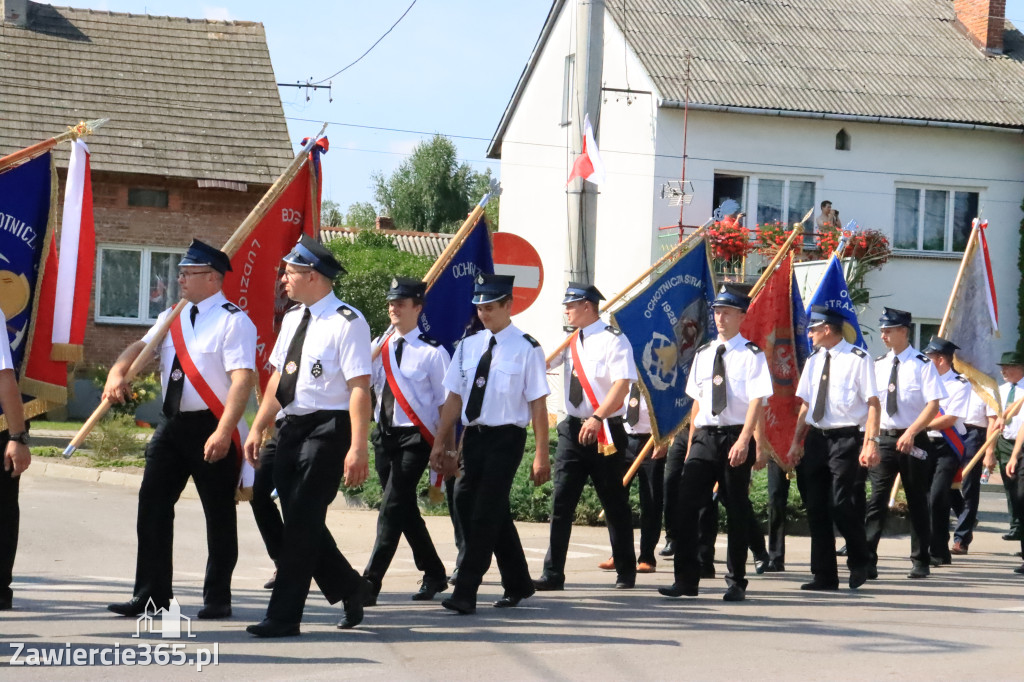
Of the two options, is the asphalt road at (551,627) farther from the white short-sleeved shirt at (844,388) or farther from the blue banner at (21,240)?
the blue banner at (21,240)

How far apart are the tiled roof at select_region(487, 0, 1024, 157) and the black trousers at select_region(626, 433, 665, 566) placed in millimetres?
15241

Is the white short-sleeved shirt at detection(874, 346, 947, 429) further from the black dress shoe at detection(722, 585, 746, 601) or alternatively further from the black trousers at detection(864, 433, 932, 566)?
the black dress shoe at detection(722, 585, 746, 601)

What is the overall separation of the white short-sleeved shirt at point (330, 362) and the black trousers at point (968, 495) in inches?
281

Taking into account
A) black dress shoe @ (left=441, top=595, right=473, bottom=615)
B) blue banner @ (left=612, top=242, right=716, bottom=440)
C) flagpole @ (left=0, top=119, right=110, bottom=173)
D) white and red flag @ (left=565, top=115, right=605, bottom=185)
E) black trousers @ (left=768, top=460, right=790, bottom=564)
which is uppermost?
white and red flag @ (left=565, top=115, right=605, bottom=185)

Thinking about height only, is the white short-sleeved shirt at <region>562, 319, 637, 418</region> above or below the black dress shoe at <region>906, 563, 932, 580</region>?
above

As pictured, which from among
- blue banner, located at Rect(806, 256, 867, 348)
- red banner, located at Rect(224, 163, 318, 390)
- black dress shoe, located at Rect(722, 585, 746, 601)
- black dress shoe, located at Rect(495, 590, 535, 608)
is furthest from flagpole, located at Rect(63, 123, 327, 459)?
blue banner, located at Rect(806, 256, 867, 348)

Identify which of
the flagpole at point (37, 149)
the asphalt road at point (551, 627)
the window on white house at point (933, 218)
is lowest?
the asphalt road at point (551, 627)

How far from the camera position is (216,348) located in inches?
291

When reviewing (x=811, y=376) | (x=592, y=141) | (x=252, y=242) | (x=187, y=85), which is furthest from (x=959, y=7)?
(x=252, y=242)

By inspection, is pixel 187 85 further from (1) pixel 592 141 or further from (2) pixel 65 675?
(2) pixel 65 675

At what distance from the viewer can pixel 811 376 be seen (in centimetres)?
1001

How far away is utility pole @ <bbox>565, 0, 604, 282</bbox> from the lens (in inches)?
481

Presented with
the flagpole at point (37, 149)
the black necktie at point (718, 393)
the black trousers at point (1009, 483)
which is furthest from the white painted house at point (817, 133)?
the flagpole at point (37, 149)

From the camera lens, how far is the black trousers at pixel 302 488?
711 cm
